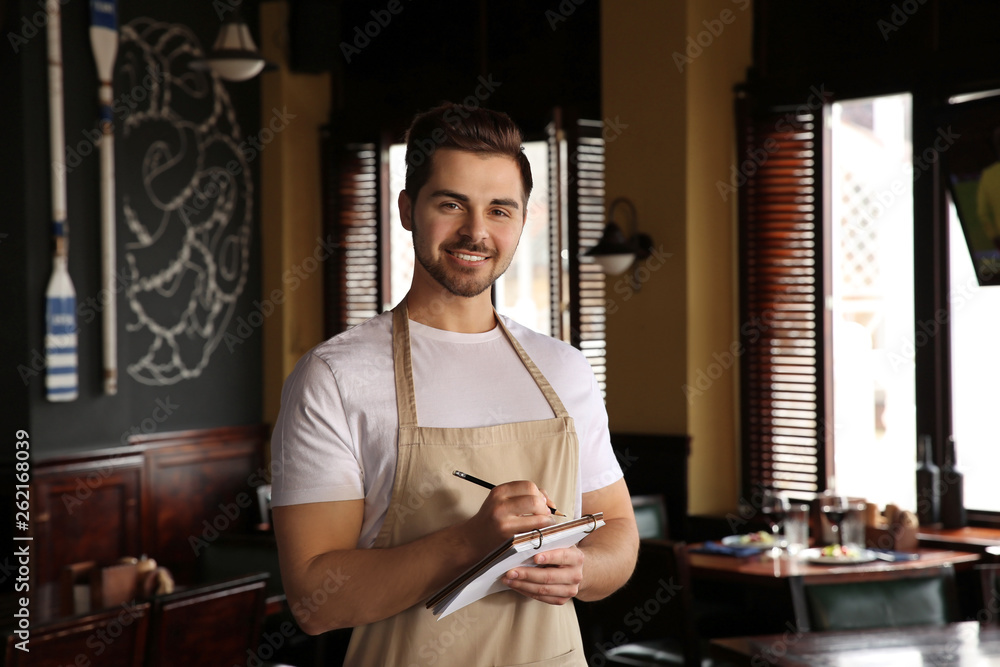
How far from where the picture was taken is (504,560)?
137 cm

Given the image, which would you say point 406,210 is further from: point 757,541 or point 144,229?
point 144,229

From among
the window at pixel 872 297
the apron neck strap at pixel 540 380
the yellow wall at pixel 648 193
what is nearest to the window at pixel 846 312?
the window at pixel 872 297

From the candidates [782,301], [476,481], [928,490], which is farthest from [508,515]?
[782,301]

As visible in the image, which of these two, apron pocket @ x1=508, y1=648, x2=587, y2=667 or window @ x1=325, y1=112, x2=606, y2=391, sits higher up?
window @ x1=325, y1=112, x2=606, y2=391

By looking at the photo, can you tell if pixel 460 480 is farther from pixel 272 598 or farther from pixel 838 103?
pixel 838 103

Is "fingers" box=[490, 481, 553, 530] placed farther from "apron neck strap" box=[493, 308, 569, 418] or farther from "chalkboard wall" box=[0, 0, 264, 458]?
"chalkboard wall" box=[0, 0, 264, 458]

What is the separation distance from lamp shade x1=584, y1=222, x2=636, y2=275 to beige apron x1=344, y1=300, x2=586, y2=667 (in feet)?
11.3

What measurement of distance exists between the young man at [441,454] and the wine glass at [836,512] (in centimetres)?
269

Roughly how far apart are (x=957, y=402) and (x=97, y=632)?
360cm

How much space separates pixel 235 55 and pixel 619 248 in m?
2.09

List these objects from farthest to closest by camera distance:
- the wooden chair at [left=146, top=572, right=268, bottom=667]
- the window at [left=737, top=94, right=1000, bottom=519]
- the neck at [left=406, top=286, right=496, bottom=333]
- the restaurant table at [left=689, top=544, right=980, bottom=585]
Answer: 1. the window at [left=737, top=94, right=1000, bottom=519]
2. the restaurant table at [left=689, top=544, right=980, bottom=585]
3. the wooden chair at [left=146, top=572, right=268, bottom=667]
4. the neck at [left=406, top=286, right=496, bottom=333]

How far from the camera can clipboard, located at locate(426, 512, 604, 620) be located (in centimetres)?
136

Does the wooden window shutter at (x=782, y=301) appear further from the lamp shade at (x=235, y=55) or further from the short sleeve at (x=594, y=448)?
the short sleeve at (x=594, y=448)

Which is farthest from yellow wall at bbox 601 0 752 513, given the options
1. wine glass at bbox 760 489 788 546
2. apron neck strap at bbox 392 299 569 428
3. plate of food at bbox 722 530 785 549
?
apron neck strap at bbox 392 299 569 428
